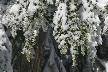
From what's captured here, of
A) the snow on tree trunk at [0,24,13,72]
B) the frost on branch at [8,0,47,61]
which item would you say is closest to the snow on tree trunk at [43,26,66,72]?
the snow on tree trunk at [0,24,13,72]

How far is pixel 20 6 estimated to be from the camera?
5.71 ft

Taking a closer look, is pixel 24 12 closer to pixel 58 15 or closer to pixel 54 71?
pixel 58 15

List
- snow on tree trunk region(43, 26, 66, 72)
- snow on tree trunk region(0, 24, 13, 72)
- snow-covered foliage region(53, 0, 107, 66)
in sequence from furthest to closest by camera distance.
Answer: snow on tree trunk region(43, 26, 66, 72) < snow on tree trunk region(0, 24, 13, 72) < snow-covered foliage region(53, 0, 107, 66)

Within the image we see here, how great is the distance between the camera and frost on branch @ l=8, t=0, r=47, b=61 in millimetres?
1613

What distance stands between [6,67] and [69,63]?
4761mm

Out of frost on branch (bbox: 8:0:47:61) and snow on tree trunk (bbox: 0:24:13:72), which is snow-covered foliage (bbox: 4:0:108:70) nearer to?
frost on branch (bbox: 8:0:47:61)

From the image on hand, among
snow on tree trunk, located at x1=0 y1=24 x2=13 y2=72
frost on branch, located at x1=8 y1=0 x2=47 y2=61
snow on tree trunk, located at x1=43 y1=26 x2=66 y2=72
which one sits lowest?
snow on tree trunk, located at x1=43 y1=26 x2=66 y2=72

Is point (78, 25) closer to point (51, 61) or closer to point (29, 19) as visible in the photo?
point (29, 19)

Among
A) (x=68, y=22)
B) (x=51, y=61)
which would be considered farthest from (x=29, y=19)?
(x=51, y=61)

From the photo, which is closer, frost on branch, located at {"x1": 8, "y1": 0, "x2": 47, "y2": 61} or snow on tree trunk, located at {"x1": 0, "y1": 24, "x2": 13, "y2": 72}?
frost on branch, located at {"x1": 8, "y1": 0, "x2": 47, "y2": 61}

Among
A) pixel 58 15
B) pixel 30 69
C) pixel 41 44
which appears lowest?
pixel 30 69

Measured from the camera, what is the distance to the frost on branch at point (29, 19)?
1613 millimetres

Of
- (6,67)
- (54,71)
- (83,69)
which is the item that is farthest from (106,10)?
(83,69)

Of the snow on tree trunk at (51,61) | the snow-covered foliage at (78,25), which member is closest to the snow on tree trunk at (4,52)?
the snow-covered foliage at (78,25)
